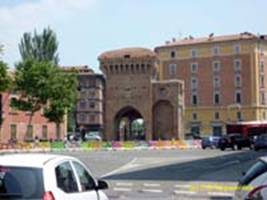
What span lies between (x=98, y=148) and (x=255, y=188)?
243 ft

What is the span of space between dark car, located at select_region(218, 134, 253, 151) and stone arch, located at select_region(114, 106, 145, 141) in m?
42.2

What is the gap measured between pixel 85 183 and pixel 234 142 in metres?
65.8

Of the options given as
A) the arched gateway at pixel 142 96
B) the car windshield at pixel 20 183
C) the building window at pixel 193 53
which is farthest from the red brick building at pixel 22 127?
the car windshield at pixel 20 183

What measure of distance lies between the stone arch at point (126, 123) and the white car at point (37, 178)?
353ft

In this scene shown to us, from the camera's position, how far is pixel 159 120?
382 ft

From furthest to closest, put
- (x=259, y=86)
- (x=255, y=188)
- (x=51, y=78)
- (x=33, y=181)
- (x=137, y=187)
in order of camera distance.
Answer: (x=259, y=86) → (x=51, y=78) → (x=137, y=187) → (x=255, y=188) → (x=33, y=181)

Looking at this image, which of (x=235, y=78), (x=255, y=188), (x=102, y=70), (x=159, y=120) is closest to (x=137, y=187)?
(x=255, y=188)

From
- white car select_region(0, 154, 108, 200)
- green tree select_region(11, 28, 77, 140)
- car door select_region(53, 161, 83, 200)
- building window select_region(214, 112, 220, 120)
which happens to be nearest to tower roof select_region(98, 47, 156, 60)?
building window select_region(214, 112, 220, 120)

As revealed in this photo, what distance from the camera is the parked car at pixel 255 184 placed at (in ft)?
32.9

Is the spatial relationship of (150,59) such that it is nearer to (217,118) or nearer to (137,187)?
(217,118)

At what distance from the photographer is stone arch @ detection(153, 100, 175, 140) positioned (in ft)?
378

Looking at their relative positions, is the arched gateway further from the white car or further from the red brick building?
the white car

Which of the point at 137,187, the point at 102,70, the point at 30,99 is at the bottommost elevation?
the point at 137,187

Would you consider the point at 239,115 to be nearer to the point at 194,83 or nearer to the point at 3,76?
the point at 194,83
